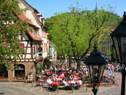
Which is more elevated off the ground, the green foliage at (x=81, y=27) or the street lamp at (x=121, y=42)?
the green foliage at (x=81, y=27)

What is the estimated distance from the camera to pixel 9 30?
35750 mm

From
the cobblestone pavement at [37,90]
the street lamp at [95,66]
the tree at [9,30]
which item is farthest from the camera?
the cobblestone pavement at [37,90]

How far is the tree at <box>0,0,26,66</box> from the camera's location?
3509 cm

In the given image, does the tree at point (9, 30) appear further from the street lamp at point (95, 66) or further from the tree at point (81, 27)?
the tree at point (81, 27)

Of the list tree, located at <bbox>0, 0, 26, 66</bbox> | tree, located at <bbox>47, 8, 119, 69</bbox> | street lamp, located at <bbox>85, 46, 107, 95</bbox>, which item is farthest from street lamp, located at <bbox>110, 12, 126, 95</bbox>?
tree, located at <bbox>47, 8, 119, 69</bbox>

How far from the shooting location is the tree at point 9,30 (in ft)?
115

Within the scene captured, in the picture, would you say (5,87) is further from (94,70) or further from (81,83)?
(94,70)

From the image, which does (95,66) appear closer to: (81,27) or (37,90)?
(37,90)

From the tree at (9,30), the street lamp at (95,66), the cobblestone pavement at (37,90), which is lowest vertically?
the cobblestone pavement at (37,90)

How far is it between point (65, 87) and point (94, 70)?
3557cm

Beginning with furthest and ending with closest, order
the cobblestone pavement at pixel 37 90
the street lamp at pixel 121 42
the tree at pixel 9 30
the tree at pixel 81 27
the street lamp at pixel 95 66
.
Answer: the tree at pixel 81 27 → the cobblestone pavement at pixel 37 90 → the tree at pixel 9 30 → the street lamp at pixel 95 66 → the street lamp at pixel 121 42

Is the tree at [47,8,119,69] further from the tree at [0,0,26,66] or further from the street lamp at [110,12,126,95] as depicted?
the street lamp at [110,12,126,95]

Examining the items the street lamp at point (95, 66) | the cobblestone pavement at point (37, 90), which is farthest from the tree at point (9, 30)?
the street lamp at point (95, 66)

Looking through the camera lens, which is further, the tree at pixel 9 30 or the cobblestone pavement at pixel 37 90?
the cobblestone pavement at pixel 37 90
